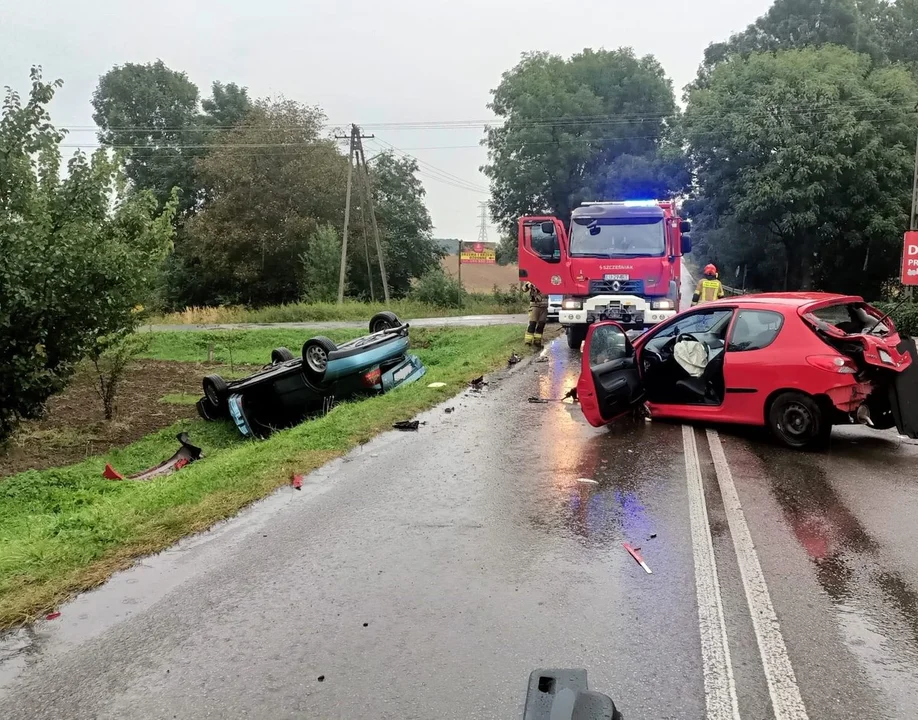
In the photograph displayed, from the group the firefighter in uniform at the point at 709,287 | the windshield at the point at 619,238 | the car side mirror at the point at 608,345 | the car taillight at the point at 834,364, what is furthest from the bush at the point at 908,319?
the car taillight at the point at 834,364

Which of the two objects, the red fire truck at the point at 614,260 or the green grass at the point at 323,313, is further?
the green grass at the point at 323,313

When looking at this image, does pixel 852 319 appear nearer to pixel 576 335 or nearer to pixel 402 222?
pixel 576 335

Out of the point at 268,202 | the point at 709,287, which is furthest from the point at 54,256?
the point at 268,202

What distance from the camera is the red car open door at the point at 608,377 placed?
808 centimetres

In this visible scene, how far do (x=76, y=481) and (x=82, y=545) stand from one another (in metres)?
3.95

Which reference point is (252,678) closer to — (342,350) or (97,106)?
(342,350)

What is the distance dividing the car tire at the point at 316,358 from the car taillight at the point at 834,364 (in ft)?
20.9

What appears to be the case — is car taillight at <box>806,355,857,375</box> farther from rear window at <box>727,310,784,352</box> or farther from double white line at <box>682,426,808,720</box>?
double white line at <box>682,426,808,720</box>

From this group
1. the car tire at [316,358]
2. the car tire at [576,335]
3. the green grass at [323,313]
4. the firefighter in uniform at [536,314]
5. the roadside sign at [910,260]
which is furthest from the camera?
the green grass at [323,313]

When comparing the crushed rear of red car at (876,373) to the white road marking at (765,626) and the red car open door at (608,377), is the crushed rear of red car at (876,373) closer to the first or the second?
the red car open door at (608,377)

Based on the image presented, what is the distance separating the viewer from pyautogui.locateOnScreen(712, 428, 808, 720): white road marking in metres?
3.15

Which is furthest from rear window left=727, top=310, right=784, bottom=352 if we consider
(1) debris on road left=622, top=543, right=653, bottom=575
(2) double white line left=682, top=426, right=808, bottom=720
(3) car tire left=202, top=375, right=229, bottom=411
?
(3) car tire left=202, top=375, right=229, bottom=411

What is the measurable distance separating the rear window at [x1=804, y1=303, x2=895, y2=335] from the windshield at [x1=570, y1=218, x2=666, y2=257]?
6.04m

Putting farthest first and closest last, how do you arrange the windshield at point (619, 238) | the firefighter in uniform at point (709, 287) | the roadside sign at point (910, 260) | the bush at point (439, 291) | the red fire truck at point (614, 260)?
the bush at point (439, 291) → the roadside sign at point (910, 260) → the firefighter in uniform at point (709, 287) → the windshield at point (619, 238) → the red fire truck at point (614, 260)
